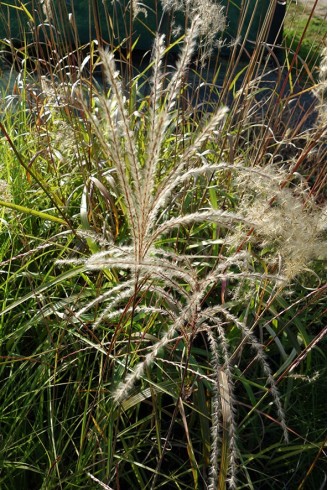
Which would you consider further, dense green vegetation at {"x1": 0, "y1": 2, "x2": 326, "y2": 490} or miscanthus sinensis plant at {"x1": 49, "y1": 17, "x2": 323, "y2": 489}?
dense green vegetation at {"x1": 0, "y1": 2, "x2": 326, "y2": 490}

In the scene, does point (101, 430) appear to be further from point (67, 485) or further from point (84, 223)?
point (84, 223)

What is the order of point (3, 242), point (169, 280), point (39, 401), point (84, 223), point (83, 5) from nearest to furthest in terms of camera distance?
1. point (169, 280)
2. point (39, 401)
3. point (84, 223)
4. point (3, 242)
5. point (83, 5)

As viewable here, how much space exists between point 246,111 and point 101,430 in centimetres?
130

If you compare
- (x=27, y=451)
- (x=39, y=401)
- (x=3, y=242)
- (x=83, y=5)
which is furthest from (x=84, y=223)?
(x=83, y=5)

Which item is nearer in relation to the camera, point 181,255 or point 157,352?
point 181,255

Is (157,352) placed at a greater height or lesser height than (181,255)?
lesser

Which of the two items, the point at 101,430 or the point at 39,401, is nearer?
the point at 101,430

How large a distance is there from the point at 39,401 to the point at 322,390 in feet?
2.71

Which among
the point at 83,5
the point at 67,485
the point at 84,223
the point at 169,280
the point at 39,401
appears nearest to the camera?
the point at 169,280

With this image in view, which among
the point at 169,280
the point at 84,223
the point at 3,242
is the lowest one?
the point at 3,242

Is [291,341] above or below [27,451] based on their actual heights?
above

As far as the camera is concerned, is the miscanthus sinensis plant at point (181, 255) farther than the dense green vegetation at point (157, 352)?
No

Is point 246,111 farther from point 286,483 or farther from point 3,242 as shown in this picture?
point 286,483

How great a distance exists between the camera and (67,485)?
1.60 m
